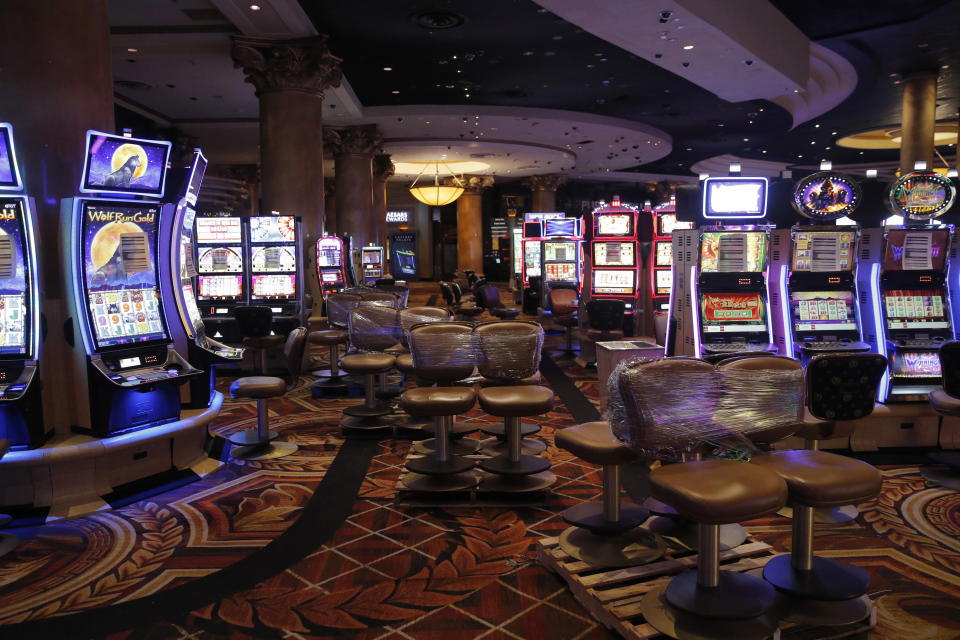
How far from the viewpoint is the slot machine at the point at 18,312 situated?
154 inches

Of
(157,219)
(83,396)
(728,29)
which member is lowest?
(83,396)

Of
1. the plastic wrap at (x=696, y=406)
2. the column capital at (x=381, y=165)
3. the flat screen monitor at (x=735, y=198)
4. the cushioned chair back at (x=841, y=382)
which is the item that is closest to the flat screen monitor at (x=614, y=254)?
the flat screen monitor at (x=735, y=198)

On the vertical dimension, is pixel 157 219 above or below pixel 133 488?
above

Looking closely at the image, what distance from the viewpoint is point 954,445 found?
491 centimetres

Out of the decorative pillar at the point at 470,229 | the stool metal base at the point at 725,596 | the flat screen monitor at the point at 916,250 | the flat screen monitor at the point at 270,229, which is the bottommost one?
the stool metal base at the point at 725,596

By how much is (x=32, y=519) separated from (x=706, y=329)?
4550 millimetres

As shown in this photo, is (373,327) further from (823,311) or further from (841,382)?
(841,382)

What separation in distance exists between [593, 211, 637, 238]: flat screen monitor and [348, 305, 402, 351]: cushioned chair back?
16.2 ft

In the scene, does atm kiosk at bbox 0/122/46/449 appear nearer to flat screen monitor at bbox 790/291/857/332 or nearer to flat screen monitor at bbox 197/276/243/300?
flat screen monitor at bbox 197/276/243/300

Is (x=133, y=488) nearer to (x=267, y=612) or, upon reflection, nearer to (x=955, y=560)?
(x=267, y=612)

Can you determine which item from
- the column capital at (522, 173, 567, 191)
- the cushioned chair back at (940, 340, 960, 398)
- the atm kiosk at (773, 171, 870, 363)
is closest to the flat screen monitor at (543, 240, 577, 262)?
the atm kiosk at (773, 171, 870, 363)

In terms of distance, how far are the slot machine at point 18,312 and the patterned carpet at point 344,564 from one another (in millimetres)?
613

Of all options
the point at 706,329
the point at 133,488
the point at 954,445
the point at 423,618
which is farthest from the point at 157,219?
the point at 954,445

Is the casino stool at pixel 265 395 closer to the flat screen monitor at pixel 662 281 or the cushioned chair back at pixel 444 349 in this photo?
the cushioned chair back at pixel 444 349
